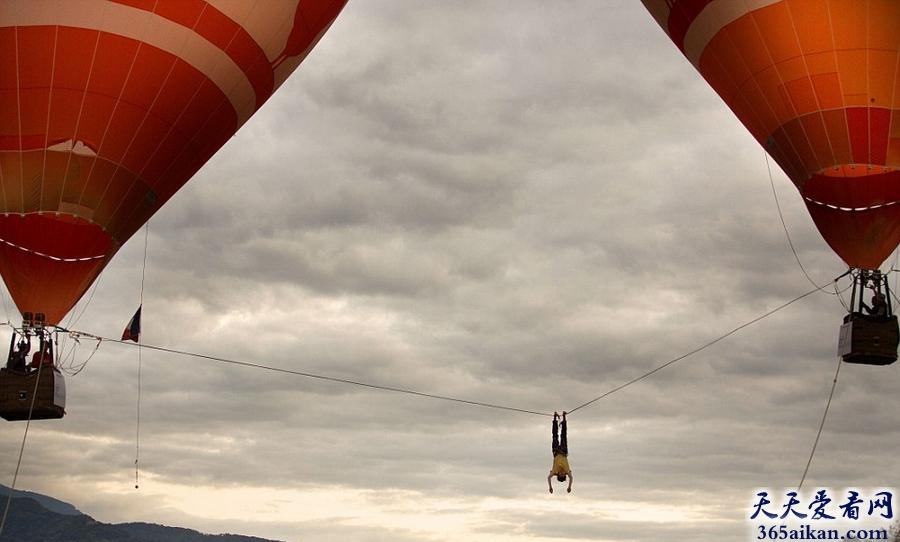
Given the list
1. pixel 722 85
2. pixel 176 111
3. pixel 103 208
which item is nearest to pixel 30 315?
pixel 103 208

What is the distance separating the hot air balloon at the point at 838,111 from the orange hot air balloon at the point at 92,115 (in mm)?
11240

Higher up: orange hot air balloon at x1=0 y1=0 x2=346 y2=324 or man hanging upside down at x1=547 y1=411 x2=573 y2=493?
orange hot air balloon at x1=0 y1=0 x2=346 y2=324

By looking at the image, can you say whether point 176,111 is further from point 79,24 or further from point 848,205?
point 848,205

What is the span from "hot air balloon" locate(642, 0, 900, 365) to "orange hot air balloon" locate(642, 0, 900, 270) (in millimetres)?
22

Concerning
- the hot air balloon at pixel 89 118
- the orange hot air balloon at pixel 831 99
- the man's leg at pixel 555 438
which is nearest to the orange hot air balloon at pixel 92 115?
the hot air balloon at pixel 89 118

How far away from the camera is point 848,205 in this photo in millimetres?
25859

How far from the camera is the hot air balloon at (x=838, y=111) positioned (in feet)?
81.8

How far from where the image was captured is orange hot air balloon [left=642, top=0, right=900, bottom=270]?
25031mm

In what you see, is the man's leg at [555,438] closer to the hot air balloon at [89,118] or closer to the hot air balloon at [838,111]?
the hot air balloon at [838,111]

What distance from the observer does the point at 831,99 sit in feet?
83.3

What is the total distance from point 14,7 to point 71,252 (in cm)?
510

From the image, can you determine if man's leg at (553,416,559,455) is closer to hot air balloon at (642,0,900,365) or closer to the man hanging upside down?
the man hanging upside down

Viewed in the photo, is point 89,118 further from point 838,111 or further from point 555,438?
point 838,111

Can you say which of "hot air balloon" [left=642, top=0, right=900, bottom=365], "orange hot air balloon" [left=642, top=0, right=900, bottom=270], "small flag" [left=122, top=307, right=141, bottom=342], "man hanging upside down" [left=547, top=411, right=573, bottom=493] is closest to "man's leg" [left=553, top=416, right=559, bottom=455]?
"man hanging upside down" [left=547, top=411, right=573, bottom=493]
